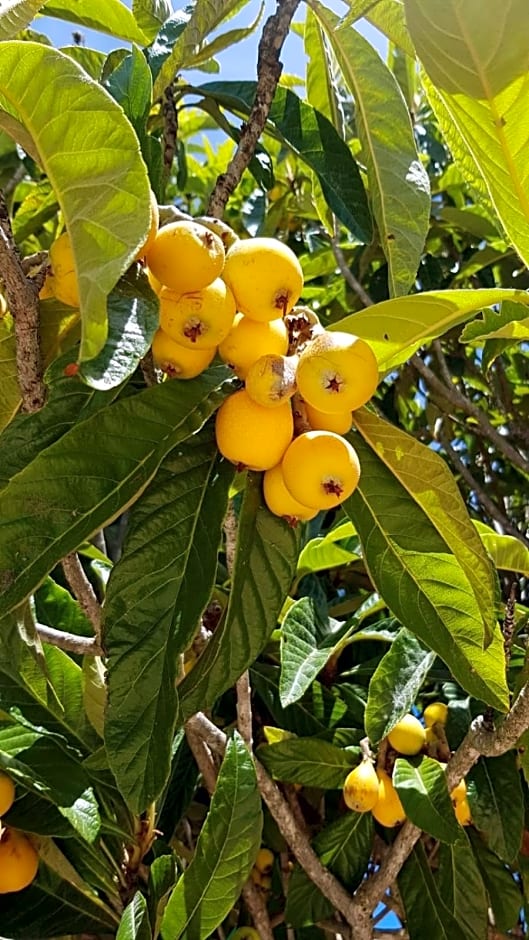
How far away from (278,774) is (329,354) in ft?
2.78

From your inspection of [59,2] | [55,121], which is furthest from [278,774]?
[59,2]

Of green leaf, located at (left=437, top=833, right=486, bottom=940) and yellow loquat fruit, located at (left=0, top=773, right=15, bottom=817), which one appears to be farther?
green leaf, located at (left=437, top=833, right=486, bottom=940)

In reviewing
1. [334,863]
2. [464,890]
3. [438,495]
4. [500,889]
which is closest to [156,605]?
[438,495]

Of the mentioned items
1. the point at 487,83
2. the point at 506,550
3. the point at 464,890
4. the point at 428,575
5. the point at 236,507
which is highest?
the point at 487,83

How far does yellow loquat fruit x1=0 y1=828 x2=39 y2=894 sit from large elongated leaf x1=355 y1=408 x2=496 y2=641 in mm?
780

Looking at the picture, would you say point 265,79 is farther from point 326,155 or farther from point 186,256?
point 186,256

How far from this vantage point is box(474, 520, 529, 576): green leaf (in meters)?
1.35

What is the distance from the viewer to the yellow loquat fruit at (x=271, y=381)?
2.59 feet

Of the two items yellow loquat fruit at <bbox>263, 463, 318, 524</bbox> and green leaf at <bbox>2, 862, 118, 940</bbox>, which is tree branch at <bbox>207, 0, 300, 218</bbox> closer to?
yellow loquat fruit at <bbox>263, 463, 318, 524</bbox>

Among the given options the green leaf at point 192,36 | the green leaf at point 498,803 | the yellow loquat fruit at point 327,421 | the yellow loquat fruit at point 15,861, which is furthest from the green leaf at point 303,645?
the green leaf at point 192,36

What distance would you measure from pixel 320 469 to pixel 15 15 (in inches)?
19.3

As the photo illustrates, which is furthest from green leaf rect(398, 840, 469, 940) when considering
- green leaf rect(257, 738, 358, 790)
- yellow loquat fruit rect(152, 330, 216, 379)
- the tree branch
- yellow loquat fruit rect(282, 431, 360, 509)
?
the tree branch

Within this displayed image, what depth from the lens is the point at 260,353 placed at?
848 millimetres

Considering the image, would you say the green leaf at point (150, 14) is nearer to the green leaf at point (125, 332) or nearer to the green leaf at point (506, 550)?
the green leaf at point (125, 332)
